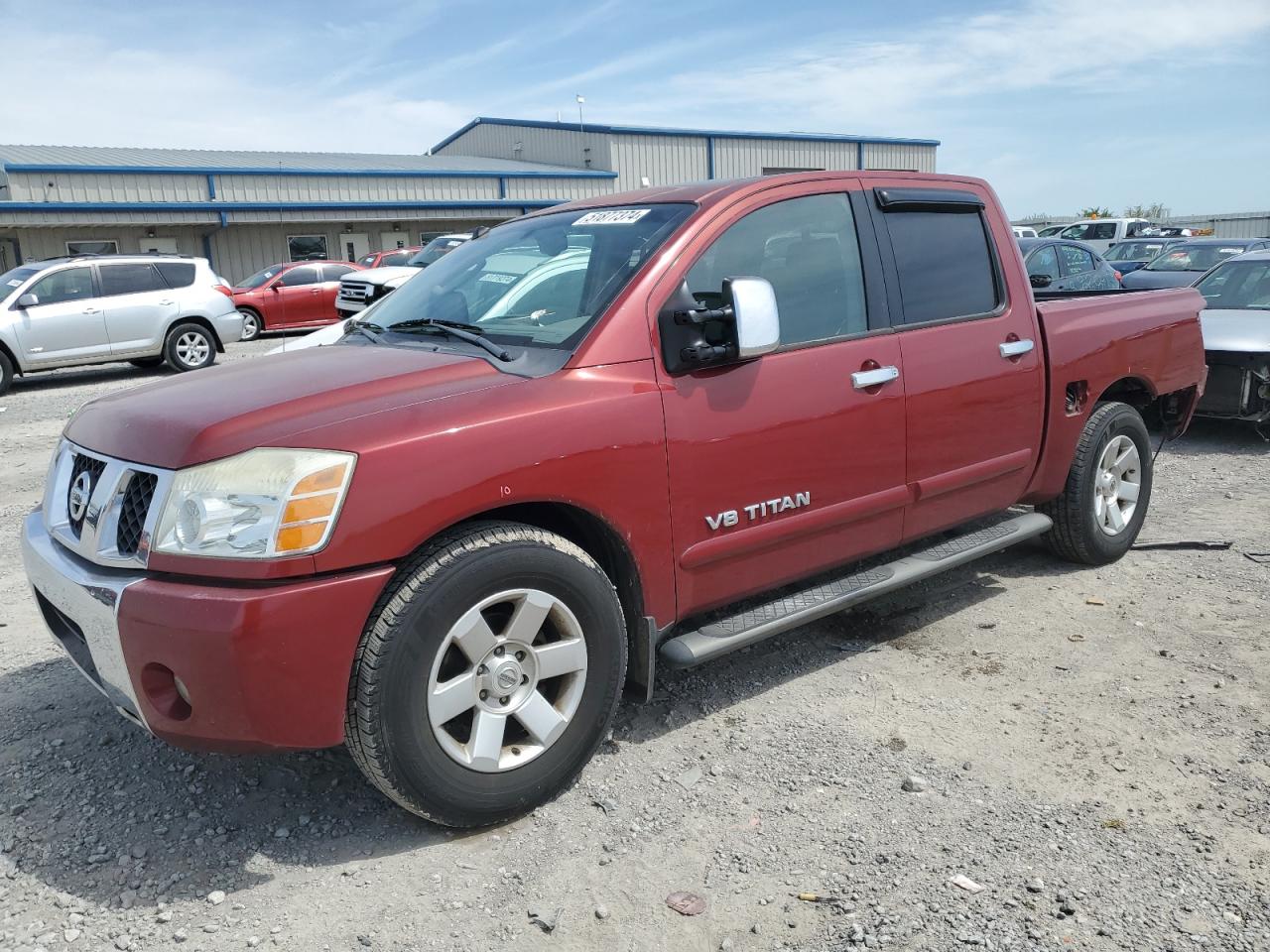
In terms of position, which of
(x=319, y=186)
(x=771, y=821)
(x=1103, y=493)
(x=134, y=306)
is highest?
(x=319, y=186)

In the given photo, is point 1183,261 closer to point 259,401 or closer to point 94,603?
point 259,401

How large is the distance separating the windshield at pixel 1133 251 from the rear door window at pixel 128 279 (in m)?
16.1

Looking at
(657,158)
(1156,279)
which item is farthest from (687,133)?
(1156,279)

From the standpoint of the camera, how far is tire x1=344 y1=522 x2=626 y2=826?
8.80 feet

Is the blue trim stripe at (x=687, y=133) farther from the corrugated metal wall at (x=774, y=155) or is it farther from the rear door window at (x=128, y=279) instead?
the rear door window at (x=128, y=279)

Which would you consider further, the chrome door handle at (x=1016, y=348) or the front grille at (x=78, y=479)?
the chrome door handle at (x=1016, y=348)

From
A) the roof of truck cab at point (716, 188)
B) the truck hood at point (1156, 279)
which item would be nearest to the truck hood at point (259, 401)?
the roof of truck cab at point (716, 188)

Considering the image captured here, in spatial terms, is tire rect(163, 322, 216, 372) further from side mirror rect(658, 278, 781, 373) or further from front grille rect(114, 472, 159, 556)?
side mirror rect(658, 278, 781, 373)

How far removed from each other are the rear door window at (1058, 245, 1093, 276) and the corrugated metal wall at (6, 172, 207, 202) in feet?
76.0

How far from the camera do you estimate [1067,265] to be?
1313cm

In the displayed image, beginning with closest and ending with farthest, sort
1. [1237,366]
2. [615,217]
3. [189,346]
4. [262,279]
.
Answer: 1. [615,217]
2. [1237,366]
3. [189,346]
4. [262,279]

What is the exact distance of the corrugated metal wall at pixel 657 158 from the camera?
35031 millimetres

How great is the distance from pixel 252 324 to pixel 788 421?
18259 mm

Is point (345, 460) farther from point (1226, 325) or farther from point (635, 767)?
point (1226, 325)
